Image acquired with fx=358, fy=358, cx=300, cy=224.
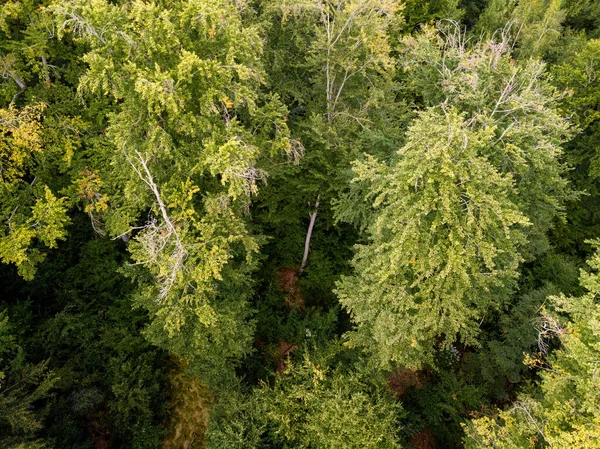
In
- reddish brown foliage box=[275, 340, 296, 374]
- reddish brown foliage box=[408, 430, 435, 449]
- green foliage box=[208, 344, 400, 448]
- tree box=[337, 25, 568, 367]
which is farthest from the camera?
reddish brown foliage box=[275, 340, 296, 374]

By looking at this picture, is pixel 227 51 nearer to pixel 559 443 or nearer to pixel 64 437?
pixel 559 443

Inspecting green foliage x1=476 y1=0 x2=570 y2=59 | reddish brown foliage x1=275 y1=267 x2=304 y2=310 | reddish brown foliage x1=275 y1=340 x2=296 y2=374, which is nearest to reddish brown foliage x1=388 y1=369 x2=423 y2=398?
reddish brown foliage x1=275 y1=340 x2=296 y2=374

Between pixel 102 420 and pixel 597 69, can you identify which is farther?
pixel 597 69

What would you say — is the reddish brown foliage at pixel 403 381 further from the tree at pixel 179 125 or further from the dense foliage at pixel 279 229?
the tree at pixel 179 125

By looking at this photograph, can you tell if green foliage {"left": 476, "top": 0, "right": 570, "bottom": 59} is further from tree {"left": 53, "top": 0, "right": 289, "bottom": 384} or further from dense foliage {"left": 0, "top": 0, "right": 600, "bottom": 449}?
tree {"left": 53, "top": 0, "right": 289, "bottom": 384}

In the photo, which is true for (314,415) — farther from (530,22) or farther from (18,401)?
(530,22)

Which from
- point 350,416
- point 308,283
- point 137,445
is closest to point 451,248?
point 350,416

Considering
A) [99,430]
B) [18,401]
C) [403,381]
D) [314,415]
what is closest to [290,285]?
[403,381]
